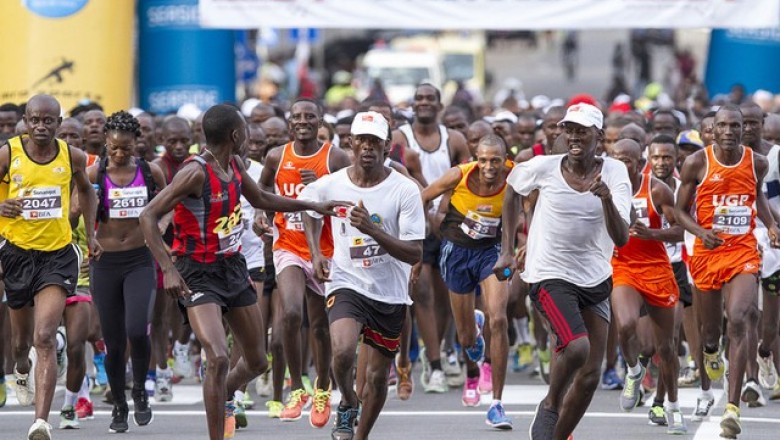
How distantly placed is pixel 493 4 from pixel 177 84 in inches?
165

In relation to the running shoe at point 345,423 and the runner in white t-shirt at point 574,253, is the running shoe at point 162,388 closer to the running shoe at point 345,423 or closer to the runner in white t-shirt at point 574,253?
the running shoe at point 345,423

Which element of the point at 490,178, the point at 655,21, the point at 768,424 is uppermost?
the point at 655,21

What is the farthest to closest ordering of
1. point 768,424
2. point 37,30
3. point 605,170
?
point 37,30 < point 768,424 < point 605,170

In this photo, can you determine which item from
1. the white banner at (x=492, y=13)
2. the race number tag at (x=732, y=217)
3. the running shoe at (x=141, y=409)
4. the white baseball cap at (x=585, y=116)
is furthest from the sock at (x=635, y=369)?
the white banner at (x=492, y=13)

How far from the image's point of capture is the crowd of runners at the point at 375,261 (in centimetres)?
1104

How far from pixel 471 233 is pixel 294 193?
1.57m

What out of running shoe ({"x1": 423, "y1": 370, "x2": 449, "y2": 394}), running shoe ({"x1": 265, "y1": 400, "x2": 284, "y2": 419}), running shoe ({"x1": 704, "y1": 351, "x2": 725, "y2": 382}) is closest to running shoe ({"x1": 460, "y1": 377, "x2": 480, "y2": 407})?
running shoe ({"x1": 423, "y1": 370, "x2": 449, "y2": 394})

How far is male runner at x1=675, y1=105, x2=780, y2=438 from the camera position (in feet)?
42.8

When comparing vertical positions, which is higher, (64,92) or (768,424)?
(64,92)

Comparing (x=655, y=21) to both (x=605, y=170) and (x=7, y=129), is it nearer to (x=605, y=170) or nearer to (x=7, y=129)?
(x=7, y=129)

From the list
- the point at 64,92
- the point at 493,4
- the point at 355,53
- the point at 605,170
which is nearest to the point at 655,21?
the point at 493,4

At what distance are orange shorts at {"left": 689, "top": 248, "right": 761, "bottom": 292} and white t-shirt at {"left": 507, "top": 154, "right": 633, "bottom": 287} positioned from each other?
213 centimetres

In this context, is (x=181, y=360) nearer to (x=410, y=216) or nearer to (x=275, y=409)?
(x=275, y=409)

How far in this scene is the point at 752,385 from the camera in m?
14.3
